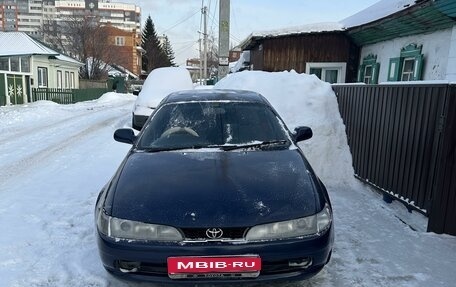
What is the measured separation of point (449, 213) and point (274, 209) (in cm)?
233

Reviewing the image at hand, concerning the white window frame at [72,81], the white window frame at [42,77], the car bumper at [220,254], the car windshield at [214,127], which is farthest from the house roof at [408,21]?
the white window frame at [72,81]

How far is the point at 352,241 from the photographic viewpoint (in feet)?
12.3

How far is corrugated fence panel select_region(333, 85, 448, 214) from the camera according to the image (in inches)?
159

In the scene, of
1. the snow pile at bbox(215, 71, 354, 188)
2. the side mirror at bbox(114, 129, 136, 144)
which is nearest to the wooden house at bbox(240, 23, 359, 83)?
the snow pile at bbox(215, 71, 354, 188)

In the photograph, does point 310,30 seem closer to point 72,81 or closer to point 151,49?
point 72,81

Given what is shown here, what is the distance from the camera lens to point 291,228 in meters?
2.52

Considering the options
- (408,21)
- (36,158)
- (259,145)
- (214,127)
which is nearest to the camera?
(259,145)

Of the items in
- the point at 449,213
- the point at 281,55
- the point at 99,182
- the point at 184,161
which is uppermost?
the point at 281,55

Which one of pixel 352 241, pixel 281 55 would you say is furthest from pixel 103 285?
pixel 281 55

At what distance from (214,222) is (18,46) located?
2483 centimetres

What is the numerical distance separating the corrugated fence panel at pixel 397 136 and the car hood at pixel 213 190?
5.74 feet

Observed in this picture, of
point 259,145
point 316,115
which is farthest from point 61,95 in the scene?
point 259,145

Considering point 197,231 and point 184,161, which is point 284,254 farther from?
point 184,161

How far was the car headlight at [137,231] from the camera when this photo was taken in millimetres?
2453
